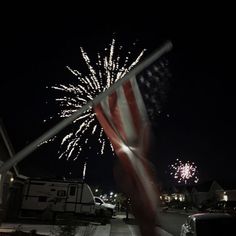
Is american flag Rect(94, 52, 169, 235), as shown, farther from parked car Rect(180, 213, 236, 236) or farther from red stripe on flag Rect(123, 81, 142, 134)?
parked car Rect(180, 213, 236, 236)

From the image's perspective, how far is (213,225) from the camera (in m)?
8.93

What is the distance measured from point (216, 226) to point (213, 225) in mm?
83

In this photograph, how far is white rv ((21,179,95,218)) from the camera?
26.2 metres

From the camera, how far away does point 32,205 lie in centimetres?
2627

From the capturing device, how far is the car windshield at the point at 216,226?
8.74 m

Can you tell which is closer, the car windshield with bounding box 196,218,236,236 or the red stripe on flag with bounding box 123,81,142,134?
the red stripe on flag with bounding box 123,81,142,134

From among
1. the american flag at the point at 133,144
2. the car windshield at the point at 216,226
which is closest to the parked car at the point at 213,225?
the car windshield at the point at 216,226

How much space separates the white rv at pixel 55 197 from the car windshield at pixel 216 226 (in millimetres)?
18289

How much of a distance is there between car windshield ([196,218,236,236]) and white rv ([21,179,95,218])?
18.3 m

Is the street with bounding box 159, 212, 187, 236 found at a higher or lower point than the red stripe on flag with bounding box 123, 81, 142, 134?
lower

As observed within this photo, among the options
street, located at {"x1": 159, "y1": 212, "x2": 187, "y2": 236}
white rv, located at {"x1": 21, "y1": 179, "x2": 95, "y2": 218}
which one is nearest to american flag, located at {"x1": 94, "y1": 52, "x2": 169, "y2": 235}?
street, located at {"x1": 159, "y1": 212, "x2": 187, "y2": 236}

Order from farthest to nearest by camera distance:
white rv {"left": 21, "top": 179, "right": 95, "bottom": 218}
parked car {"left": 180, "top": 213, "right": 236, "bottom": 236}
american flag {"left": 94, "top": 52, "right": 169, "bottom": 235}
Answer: white rv {"left": 21, "top": 179, "right": 95, "bottom": 218} → parked car {"left": 180, "top": 213, "right": 236, "bottom": 236} → american flag {"left": 94, "top": 52, "right": 169, "bottom": 235}

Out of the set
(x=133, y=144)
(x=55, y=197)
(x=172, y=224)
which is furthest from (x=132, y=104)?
(x=172, y=224)

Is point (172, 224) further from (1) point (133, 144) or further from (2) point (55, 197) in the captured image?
(1) point (133, 144)
